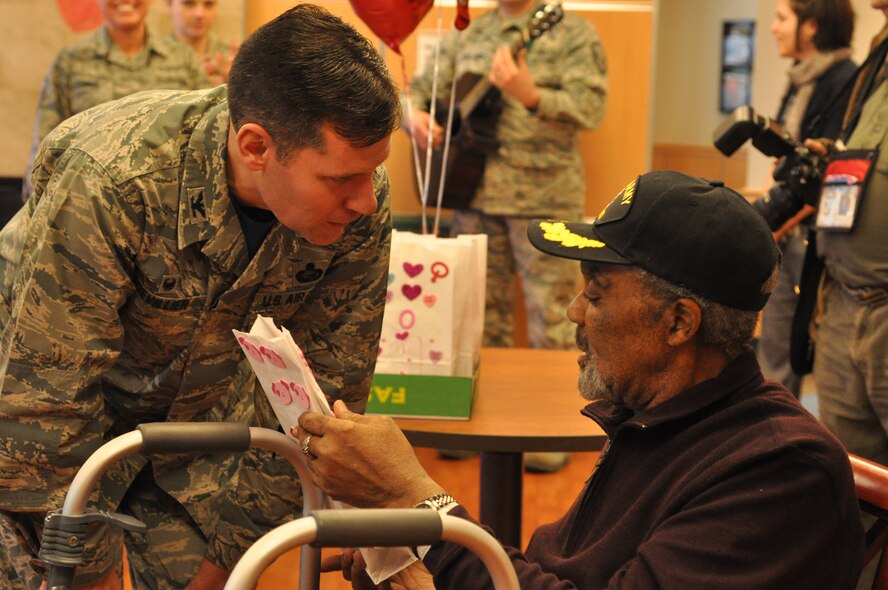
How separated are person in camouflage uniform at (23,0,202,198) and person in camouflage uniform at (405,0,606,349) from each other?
1194 millimetres

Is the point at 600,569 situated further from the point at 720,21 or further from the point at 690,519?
the point at 720,21

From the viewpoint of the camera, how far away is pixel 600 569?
1399 millimetres

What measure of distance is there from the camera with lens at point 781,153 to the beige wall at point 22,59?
3.46 meters

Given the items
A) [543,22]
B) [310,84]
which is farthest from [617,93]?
[310,84]

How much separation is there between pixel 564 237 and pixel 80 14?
4825mm

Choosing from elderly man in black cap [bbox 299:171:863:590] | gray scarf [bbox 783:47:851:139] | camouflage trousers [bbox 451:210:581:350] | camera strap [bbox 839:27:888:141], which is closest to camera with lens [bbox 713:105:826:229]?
camera strap [bbox 839:27:888:141]

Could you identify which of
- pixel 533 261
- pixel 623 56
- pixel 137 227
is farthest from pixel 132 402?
pixel 623 56

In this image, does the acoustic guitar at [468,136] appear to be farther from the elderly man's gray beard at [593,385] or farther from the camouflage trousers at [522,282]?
the elderly man's gray beard at [593,385]

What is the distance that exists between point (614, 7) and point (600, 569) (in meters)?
4.22

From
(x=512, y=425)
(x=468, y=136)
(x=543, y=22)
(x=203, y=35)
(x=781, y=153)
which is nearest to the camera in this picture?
(x=512, y=425)

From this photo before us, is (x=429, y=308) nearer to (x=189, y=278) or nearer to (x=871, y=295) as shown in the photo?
(x=189, y=278)

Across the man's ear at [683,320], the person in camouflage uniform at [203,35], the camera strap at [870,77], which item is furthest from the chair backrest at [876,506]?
the person in camouflage uniform at [203,35]

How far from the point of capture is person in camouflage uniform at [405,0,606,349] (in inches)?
166

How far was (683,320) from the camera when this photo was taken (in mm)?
1439
